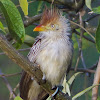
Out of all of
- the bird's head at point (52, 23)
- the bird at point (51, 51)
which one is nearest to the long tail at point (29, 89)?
the bird at point (51, 51)

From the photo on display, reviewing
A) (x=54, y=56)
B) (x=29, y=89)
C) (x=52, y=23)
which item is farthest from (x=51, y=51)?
(x=29, y=89)

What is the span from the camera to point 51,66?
83.3 inches

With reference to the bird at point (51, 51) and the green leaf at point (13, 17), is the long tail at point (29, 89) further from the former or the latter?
the green leaf at point (13, 17)

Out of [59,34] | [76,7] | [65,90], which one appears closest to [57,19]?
[59,34]

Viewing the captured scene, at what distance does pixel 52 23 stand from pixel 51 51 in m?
0.33

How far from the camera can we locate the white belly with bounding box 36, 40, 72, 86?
6.80 ft

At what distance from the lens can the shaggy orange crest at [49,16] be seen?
2.27 m

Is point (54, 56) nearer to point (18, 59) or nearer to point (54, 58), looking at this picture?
point (54, 58)

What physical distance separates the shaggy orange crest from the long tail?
502 millimetres

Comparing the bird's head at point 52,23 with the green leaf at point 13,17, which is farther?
the bird's head at point 52,23

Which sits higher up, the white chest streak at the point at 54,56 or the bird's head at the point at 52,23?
the bird's head at the point at 52,23

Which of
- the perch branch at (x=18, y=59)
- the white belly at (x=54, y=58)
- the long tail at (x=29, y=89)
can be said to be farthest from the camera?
the long tail at (x=29, y=89)

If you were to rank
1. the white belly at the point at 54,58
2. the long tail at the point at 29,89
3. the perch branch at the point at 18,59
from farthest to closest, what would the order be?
1. the long tail at the point at 29,89
2. the white belly at the point at 54,58
3. the perch branch at the point at 18,59

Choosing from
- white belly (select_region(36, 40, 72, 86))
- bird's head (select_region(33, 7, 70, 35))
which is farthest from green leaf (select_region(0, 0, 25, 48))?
bird's head (select_region(33, 7, 70, 35))
